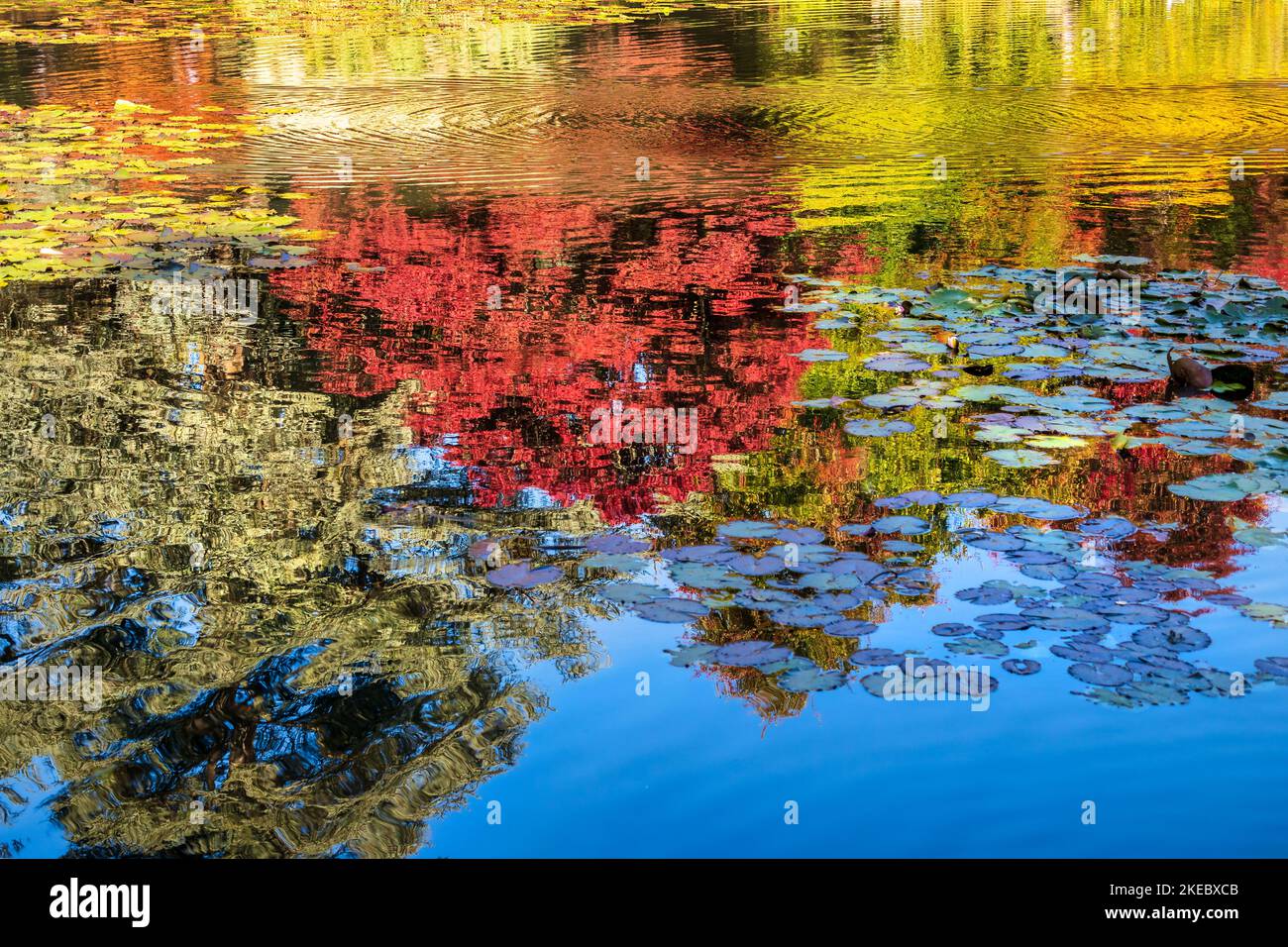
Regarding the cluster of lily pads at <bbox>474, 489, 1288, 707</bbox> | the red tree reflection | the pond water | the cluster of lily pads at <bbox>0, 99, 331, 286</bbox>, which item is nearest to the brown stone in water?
the pond water

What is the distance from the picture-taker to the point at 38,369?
7.37 meters

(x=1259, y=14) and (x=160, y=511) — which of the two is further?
(x=1259, y=14)

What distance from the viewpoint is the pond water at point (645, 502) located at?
3768mm

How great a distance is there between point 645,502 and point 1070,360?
2770 mm

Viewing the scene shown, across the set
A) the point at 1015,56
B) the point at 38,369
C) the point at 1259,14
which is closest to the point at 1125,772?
the point at 38,369

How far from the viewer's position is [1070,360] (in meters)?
7.05

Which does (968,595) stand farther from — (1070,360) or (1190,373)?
(1070,360)

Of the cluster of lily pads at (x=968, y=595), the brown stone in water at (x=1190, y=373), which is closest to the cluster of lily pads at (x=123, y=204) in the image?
the cluster of lily pads at (x=968, y=595)

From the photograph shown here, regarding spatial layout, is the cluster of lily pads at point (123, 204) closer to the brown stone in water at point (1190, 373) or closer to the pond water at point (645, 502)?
the pond water at point (645, 502)

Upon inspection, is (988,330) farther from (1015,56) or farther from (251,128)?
(1015,56)

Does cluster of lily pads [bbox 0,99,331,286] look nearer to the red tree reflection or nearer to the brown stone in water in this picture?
the red tree reflection

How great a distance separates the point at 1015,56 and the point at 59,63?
13.8 meters

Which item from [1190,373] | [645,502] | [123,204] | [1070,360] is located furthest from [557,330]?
[123,204]

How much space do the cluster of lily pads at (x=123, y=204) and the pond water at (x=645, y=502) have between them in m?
0.07
